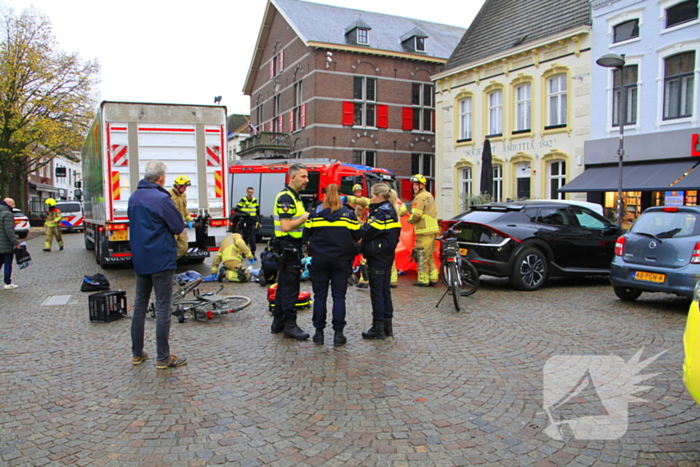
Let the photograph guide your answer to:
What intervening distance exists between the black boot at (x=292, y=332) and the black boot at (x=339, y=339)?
14.1 inches

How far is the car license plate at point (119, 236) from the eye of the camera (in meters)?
10.6

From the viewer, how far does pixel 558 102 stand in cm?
2108

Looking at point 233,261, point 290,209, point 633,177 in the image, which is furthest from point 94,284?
point 633,177

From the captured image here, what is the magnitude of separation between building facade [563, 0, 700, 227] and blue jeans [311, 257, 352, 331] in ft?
45.1

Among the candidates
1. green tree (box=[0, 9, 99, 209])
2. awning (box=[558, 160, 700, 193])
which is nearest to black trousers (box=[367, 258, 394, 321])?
awning (box=[558, 160, 700, 193])

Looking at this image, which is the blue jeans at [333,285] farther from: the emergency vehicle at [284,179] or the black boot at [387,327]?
the emergency vehicle at [284,179]

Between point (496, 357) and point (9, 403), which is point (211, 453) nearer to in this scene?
point (9, 403)

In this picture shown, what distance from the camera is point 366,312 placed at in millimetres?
7559

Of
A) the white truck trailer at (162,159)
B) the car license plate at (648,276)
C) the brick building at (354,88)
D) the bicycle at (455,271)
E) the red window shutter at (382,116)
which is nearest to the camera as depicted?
the car license plate at (648,276)

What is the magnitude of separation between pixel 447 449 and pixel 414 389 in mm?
1042

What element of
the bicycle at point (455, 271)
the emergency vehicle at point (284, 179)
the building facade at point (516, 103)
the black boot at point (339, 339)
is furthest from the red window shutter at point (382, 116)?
the black boot at point (339, 339)

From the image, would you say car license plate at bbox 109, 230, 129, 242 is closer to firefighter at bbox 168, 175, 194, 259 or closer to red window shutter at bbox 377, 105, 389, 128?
firefighter at bbox 168, 175, 194, 259

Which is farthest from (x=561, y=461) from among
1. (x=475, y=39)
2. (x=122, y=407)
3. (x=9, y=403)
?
(x=475, y=39)

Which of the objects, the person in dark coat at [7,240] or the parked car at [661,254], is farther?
the person in dark coat at [7,240]
